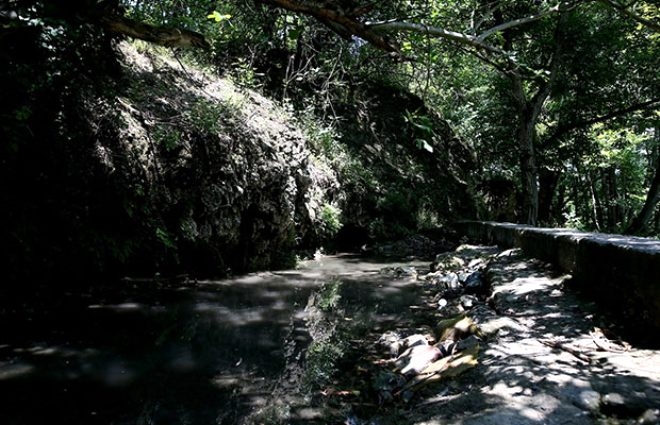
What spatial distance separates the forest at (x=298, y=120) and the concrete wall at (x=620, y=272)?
1721 mm

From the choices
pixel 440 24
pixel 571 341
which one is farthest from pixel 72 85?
pixel 571 341

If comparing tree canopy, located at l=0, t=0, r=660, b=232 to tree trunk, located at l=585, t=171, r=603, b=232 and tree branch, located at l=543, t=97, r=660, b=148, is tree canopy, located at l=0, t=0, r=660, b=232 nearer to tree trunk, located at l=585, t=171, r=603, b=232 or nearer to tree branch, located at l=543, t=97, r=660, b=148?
tree branch, located at l=543, t=97, r=660, b=148

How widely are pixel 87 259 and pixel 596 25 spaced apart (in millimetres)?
13098

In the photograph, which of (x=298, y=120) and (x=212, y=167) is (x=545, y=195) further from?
(x=212, y=167)

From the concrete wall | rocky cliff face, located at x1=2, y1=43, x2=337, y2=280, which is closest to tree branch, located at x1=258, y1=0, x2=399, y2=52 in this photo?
rocky cliff face, located at x1=2, y1=43, x2=337, y2=280

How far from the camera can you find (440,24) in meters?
5.47

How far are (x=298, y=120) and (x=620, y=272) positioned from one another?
9900mm

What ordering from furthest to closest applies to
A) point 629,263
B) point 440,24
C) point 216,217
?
point 216,217 → point 440,24 → point 629,263

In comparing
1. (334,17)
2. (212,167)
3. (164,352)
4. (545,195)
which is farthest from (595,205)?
(164,352)

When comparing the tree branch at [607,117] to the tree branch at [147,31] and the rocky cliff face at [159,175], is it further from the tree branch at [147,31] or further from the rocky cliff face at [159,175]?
the tree branch at [147,31]

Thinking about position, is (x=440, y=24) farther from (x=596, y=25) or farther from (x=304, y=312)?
(x=596, y=25)

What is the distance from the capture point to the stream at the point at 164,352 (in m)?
3.27

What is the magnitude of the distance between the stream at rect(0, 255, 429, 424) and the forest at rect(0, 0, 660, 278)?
744 millimetres

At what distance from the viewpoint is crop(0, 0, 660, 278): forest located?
13.1 feet
